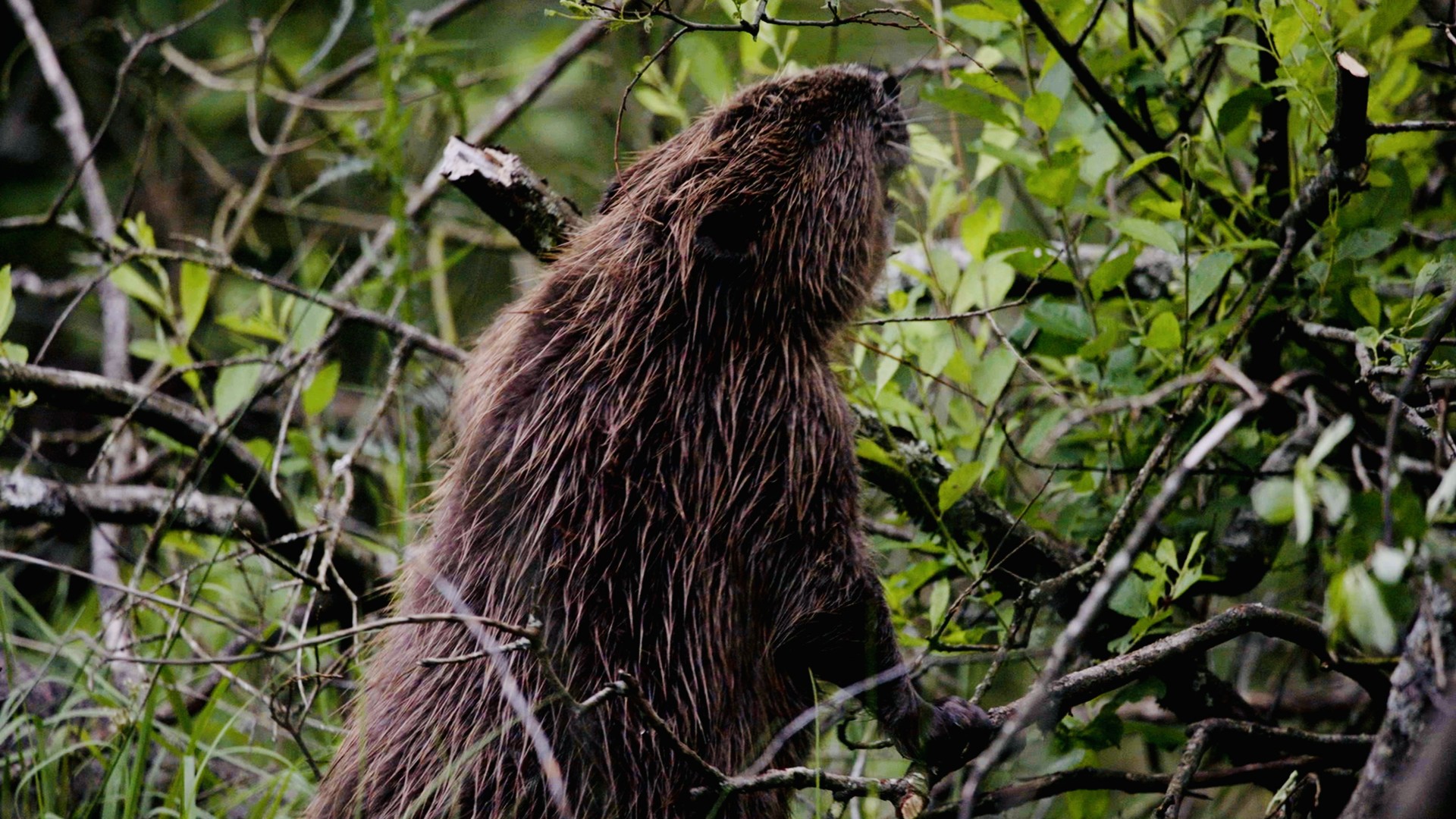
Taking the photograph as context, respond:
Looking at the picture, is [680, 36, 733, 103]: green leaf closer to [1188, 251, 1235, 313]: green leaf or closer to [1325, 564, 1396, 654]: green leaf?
[1188, 251, 1235, 313]: green leaf

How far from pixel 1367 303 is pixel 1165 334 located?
0.43 m

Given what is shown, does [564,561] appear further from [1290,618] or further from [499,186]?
[1290,618]

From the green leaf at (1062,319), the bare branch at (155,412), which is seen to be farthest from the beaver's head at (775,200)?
the bare branch at (155,412)

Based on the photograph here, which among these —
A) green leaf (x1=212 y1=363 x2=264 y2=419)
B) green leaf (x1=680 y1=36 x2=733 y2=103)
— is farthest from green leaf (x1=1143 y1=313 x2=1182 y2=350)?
green leaf (x1=212 y1=363 x2=264 y2=419)

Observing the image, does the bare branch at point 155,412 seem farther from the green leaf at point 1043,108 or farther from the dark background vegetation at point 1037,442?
the green leaf at point 1043,108

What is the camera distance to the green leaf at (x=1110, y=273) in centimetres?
295

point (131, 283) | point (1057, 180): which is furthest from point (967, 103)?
point (131, 283)

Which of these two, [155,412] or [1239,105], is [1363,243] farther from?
[155,412]

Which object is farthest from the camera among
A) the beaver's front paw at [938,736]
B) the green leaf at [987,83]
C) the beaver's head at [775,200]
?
the beaver's head at [775,200]

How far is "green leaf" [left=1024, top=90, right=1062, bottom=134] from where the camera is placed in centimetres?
288

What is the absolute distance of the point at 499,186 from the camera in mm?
3168

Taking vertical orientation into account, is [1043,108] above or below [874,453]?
above

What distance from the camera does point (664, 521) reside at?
8.95 ft

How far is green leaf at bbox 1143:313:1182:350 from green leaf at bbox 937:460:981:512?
508 mm
